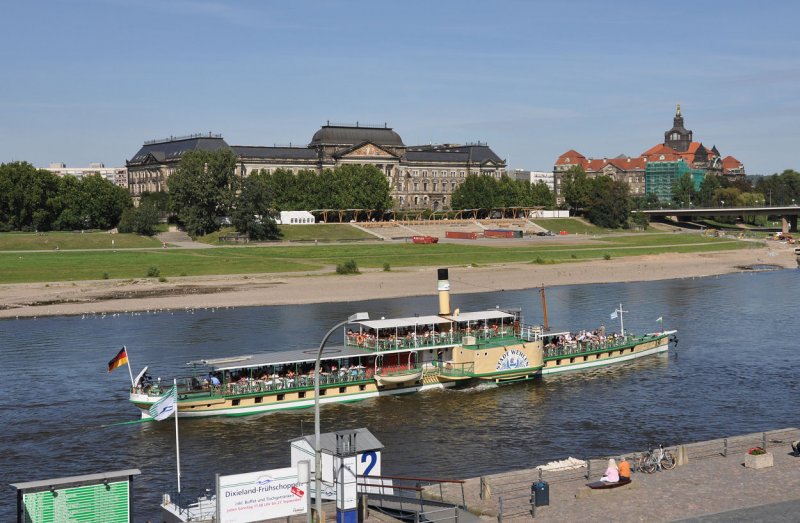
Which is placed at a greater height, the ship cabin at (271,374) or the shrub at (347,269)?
the shrub at (347,269)

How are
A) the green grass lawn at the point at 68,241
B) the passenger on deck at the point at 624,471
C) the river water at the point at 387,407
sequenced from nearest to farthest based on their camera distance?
the passenger on deck at the point at 624,471 → the river water at the point at 387,407 → the green grass lawn at the point at 68,241

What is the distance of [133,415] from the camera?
51.9 m

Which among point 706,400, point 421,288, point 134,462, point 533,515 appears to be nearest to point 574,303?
point 421,288

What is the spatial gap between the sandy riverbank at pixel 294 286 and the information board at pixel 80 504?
6493 cm

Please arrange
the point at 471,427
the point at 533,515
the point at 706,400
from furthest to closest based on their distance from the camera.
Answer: the point at 706,400 → the point at 471,427 → the point at 533,515

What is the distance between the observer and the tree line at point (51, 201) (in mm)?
160000

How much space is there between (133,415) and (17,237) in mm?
101353

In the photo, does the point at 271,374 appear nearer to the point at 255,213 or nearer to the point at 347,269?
the point at 347,269

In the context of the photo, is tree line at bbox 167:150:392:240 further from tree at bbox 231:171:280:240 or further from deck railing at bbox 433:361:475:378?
deck railing at bbox 433:361:475:378

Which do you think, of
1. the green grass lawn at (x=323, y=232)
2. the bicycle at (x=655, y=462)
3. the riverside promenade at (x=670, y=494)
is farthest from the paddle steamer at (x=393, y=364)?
the green grass lawn at (x=323, y=232)

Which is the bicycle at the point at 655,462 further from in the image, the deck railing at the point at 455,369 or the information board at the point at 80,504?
the deck railing at the point at 455,369

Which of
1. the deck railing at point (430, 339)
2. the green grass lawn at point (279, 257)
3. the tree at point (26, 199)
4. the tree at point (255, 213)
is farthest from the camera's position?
the tree at point (26, 199)

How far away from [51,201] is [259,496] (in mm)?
143327

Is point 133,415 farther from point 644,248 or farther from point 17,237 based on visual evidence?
point 644,248
